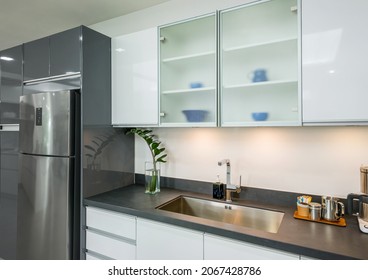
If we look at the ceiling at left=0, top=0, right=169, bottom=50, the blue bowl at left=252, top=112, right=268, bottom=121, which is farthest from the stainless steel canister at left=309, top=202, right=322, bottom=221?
the ceiling at left=0, top=0, right=169, bottom=50

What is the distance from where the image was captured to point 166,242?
4.66 ft

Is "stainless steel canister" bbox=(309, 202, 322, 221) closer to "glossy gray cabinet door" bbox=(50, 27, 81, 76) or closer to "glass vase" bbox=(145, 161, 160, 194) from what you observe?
"glass vase" bbox=(145, 161, 160, 194)

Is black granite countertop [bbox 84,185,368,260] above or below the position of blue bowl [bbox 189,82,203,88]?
below

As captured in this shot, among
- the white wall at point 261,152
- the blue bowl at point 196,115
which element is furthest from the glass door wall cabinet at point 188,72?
the white wall at point 261,152

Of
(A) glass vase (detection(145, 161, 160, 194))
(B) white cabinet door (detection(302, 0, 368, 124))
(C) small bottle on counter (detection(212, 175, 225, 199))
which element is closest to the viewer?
(B) white cabinet door (detection(302, 0, 368, 124))

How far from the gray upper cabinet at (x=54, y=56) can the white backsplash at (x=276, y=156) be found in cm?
94

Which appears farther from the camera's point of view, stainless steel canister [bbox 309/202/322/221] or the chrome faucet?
the chrome faucet

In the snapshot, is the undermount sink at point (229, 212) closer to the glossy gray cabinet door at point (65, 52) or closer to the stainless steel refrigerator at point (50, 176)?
the stainless steel refrigerator at point (50, 176)

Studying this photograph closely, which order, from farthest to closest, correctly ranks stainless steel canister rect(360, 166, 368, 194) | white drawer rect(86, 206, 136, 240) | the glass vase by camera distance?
1. the glass vase
2. white drawer rect(86, 206, 136, 240)
3. stainless steel canister rect(360, 166, 368, 194)

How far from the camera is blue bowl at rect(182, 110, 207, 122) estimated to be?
1739 mm

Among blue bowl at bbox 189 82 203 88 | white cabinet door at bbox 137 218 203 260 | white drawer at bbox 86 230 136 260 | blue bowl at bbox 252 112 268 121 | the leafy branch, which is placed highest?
blue bowl at bbox 189 82 203 88

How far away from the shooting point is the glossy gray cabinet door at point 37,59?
1.99 meters

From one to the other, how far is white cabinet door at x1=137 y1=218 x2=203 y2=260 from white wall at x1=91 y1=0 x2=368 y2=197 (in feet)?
2.16
